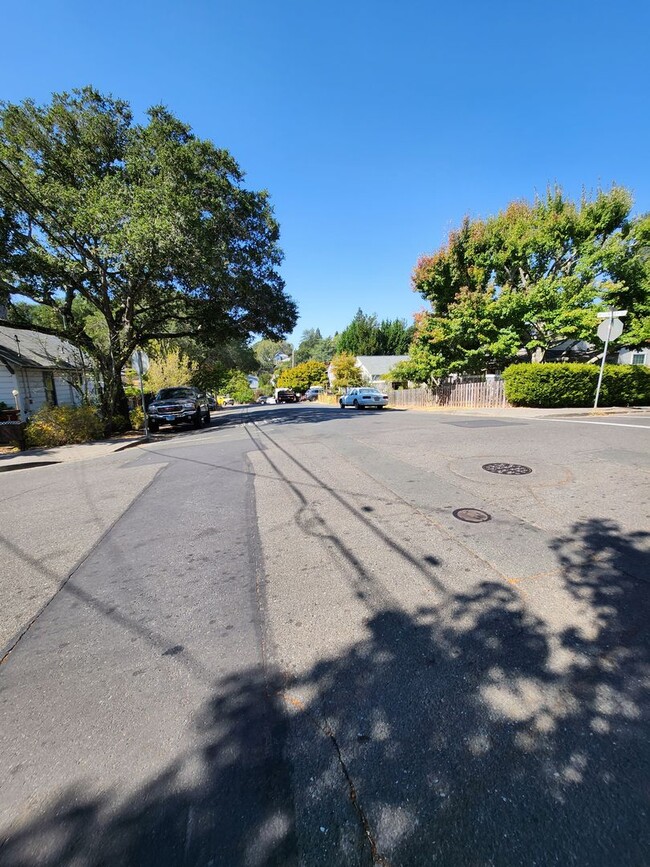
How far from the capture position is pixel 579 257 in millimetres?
20766

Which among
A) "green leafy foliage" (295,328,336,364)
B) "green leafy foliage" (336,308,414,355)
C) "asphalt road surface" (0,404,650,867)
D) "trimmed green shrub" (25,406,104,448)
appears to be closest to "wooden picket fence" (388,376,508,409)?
"asphalt road surface" (0,404,650,867)

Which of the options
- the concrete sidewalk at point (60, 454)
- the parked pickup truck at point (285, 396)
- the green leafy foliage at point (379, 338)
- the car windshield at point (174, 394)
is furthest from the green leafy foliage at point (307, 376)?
the concrete sidewalk at point (60, 454)

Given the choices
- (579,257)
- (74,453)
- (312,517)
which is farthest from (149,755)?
(579,257)

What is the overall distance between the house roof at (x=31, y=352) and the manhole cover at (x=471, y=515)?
17655 mm

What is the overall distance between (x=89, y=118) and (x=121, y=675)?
780 inches

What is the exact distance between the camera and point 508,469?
20.0 feet

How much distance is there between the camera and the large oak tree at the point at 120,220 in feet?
38.3

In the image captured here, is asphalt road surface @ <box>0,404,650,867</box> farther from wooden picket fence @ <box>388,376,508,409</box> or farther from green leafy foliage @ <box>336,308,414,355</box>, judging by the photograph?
green leafy foliage @ <box>336,308,414,355</box>

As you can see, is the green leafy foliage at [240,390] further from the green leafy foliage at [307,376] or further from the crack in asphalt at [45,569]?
the crack in asphalt at [45,569]

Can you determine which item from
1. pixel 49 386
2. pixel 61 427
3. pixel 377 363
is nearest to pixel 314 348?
pixel 377 363

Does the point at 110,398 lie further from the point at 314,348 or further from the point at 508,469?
the point at 314,348

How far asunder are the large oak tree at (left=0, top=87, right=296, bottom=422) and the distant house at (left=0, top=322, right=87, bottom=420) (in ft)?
6.71

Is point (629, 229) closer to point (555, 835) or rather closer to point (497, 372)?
point (497, 372)

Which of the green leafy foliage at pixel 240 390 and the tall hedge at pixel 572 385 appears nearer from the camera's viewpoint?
the tall hedge at pixel 572 385
